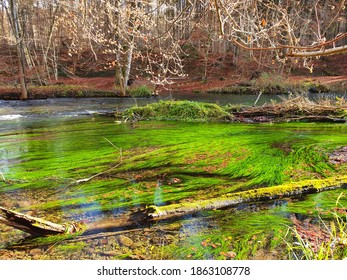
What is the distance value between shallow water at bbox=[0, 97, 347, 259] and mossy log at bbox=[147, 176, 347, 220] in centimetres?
8

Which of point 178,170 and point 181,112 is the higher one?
point 181,112

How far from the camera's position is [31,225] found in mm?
2168

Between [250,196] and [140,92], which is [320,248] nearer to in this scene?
[250,196]

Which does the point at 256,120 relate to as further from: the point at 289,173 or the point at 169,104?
the point at 289,173

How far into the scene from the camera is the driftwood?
2168mm

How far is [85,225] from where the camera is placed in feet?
7.92

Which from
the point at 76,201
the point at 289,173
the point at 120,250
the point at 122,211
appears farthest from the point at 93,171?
the point at 289,173

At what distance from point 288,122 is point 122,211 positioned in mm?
5232

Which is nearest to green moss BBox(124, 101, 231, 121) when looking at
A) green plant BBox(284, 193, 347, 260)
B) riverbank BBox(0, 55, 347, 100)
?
riverbank BBox(0, 55, 347, 100)

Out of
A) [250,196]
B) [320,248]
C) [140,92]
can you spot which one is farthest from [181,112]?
[140,92]

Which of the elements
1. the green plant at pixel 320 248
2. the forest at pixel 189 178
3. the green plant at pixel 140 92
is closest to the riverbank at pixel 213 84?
the green plant at pixel 140 92

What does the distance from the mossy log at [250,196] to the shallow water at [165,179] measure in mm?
84

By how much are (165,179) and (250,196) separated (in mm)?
1028

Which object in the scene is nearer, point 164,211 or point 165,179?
point 164,211
